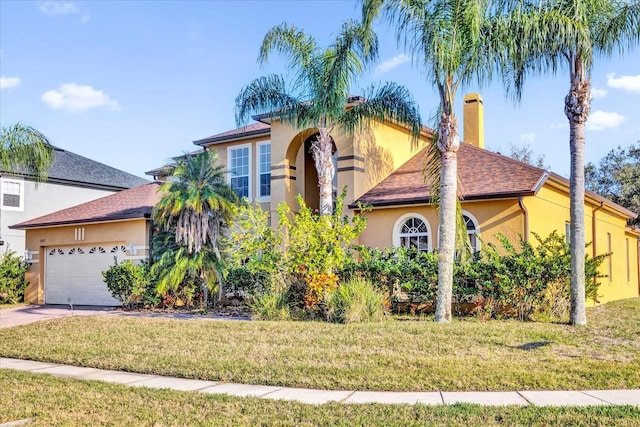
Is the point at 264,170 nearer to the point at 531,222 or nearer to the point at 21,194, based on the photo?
the point at 531,222

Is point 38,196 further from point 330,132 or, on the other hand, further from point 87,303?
point 330,132

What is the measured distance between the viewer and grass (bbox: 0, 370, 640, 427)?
6254 millimetres

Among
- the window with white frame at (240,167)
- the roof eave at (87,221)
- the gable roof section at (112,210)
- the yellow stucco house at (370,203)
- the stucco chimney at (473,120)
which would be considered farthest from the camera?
the window with white frame at (240,167)

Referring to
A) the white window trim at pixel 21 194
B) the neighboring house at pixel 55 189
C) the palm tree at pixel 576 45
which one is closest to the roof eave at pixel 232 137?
the neighboring house at pixel 55 189

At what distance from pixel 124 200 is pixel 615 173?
3138 centimetres

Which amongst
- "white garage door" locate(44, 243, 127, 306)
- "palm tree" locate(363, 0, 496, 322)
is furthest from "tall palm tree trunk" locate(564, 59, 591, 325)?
"white garage door" locate(44, 243, 127, 306)

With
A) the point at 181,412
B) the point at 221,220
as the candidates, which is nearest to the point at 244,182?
the point at 221,220

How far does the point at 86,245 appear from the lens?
75.4 ft

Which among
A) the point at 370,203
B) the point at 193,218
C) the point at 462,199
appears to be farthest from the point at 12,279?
the point at 462,199

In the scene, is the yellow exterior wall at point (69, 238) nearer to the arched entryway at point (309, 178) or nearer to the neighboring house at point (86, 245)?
the neighboring house at point (86, 245)

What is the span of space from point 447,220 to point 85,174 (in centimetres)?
2378

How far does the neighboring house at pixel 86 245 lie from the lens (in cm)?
2130

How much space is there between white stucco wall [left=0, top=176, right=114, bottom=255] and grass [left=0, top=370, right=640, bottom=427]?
70.8 ft

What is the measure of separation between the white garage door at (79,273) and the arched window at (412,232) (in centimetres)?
1011
